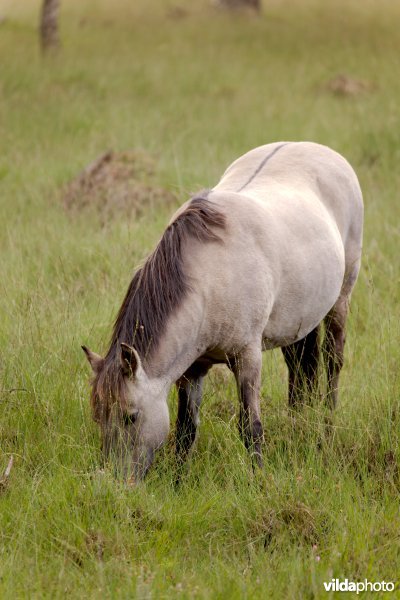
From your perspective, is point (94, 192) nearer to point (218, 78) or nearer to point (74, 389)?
point (74, 389)

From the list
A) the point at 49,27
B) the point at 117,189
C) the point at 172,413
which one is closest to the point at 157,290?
the point at 172,413

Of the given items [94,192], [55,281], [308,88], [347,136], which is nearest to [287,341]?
[55,281]

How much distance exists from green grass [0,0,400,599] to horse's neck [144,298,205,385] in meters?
0.48

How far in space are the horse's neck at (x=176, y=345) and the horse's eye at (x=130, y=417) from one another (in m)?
0.18

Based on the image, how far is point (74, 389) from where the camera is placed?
455cm

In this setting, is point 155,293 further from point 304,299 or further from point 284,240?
point 304,299

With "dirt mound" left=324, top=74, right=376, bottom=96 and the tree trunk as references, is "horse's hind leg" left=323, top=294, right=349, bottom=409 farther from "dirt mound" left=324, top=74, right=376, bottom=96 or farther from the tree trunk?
the tree trunk

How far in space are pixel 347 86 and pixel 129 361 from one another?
1012 cm

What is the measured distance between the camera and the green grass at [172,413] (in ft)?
11.0

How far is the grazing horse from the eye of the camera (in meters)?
3.69

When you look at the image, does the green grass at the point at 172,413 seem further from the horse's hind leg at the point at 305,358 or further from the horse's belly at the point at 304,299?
the horse's belly at the point at 304,299

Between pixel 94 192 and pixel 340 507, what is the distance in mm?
4954

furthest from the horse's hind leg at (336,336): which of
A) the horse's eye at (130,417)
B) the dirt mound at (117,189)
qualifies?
the dirt mound at (117,189)

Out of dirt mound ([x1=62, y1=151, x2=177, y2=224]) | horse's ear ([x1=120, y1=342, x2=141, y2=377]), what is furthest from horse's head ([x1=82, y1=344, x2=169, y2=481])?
dirt mound ([x1=62, y1=151, x2=177, y2=224])
